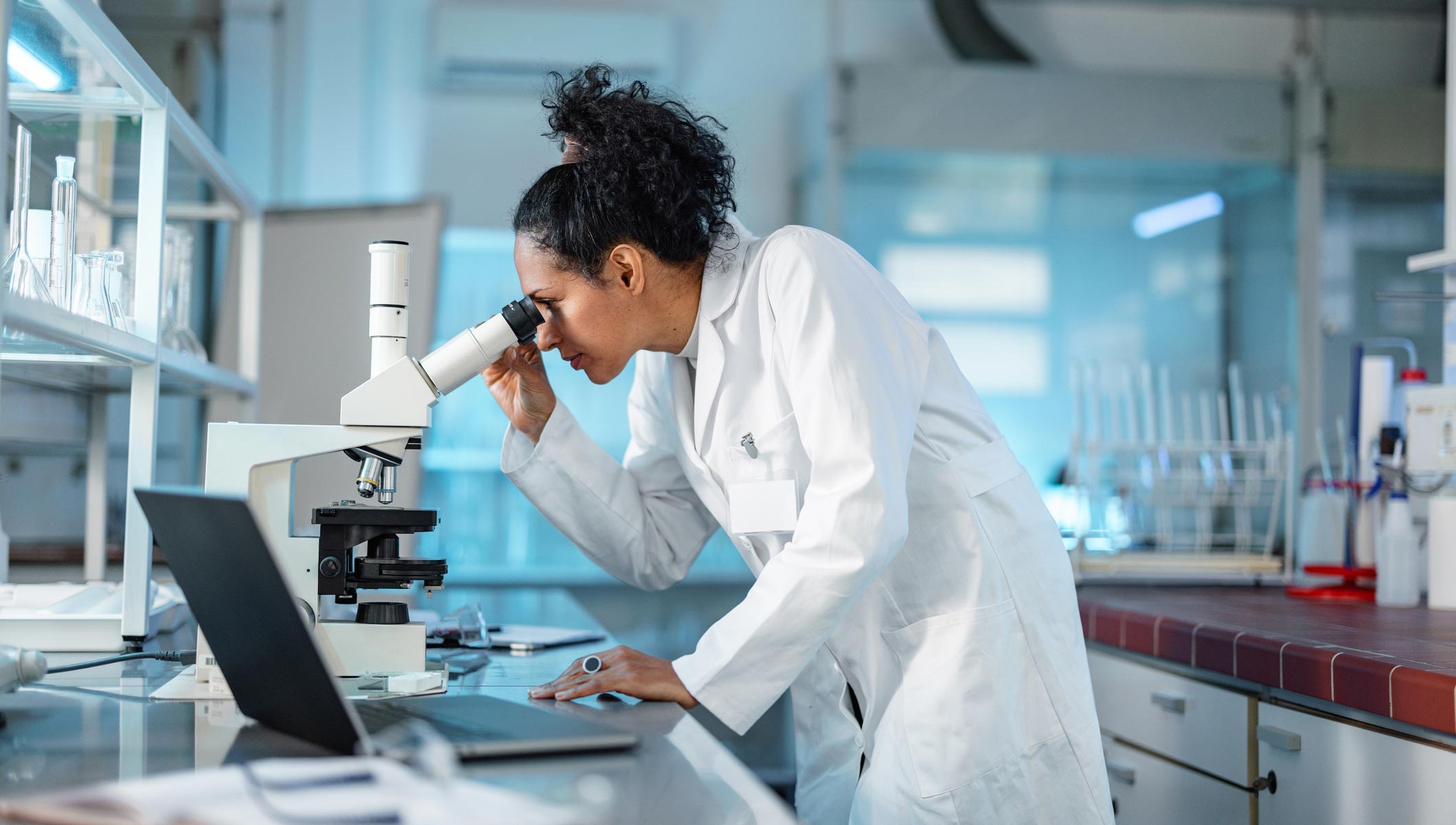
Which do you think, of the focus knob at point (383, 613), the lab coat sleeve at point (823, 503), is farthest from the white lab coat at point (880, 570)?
the focus knob at point (383, 613)

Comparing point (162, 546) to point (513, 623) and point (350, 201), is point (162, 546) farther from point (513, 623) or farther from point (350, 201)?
point (350, 201)

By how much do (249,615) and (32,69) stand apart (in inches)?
32.8

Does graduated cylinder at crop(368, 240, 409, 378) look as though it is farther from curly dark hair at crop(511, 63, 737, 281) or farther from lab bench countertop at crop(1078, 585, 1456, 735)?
lab bench countertop at crop(1078, 585, 1456, 735)

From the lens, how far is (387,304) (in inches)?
51.5

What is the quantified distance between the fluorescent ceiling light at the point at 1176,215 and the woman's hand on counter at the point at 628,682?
303cm

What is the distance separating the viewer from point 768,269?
1291 mm

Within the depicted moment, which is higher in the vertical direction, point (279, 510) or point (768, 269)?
point (768, 269)

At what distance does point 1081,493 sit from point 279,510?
1.84m

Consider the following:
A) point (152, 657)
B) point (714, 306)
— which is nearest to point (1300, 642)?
point (714, 306)

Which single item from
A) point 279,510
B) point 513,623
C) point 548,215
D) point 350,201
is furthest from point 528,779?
point 350,201

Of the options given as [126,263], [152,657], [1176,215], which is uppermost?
[1176,215]

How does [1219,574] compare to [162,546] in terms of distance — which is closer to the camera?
[162,546]

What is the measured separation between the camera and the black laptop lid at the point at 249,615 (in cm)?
83

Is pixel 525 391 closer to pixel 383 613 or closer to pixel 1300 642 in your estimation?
pixel 383 613
